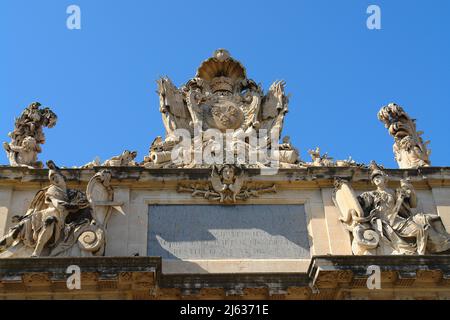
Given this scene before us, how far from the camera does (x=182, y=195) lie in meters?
14.2

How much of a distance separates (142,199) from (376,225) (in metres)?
4.36

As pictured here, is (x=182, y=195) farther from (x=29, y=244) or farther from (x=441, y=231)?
(x=441, y=231)

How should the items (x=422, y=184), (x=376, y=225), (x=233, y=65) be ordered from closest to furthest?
(x=376, y=225) < (x=422, y=184) < (x=233, y=65)

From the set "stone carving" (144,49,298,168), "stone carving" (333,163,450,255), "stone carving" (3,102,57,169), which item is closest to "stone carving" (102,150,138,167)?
"stone carving" (144,49,298,168)

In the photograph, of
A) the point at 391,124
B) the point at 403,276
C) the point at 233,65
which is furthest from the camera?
the point at 233,65

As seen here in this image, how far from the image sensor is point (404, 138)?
613 inches

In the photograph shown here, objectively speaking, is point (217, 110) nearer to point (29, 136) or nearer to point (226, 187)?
point (226, 187)

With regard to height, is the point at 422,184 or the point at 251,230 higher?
the point at 422,184

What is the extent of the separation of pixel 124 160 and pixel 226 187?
2241 mm

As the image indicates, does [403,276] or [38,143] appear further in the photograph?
[38,143]

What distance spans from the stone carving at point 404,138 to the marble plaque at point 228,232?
2753 mm

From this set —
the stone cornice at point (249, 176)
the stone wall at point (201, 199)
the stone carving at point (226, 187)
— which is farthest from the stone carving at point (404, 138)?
the stone carving at point (226, 187)

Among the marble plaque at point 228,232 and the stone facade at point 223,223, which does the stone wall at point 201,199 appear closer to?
the stone facade at point 223,223

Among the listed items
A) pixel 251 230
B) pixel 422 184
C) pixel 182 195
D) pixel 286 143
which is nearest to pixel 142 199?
pixel 182 195
